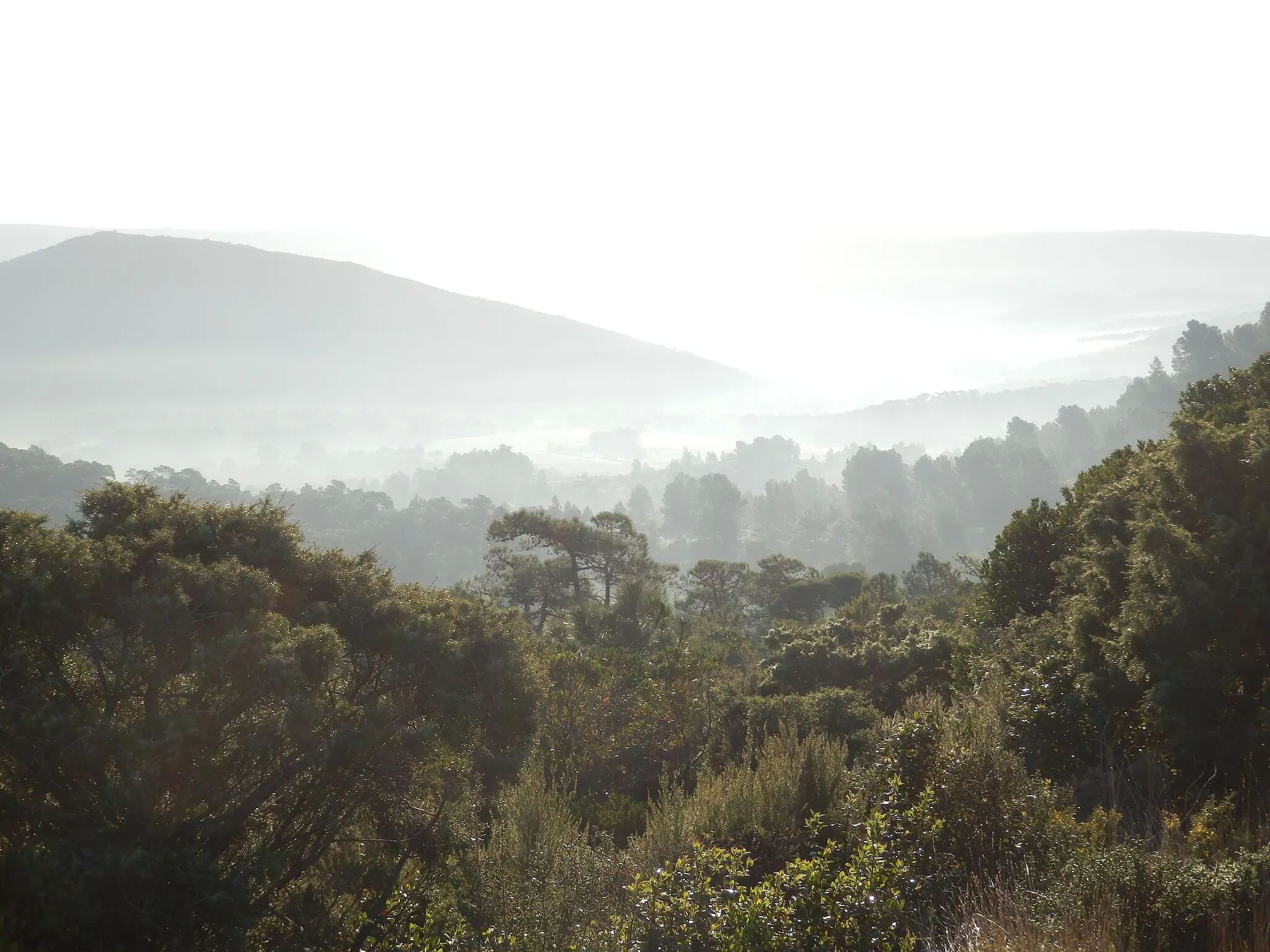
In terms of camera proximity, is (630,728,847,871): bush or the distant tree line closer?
(630,728,847,871): bush

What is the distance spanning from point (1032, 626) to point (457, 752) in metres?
10.7

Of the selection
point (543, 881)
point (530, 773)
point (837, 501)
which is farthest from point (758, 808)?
Answer: point (837, 501)

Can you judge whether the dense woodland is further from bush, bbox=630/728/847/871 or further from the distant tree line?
the distant tree line

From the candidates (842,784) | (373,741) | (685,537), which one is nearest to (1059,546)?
(842,784)

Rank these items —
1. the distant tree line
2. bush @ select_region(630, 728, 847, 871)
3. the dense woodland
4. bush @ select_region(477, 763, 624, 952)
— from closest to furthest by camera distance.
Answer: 1. the dense woodland
2. bush @ select_region(477, 763, 624, 952)
3. bush @ select_region(630, 728, 847, 871)
4. the distant tree line

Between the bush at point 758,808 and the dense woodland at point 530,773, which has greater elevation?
the dense woodland at point 530,773

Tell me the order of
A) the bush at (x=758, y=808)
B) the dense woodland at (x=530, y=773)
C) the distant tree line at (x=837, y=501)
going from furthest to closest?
the distant tree line at (x=837, y=501) → the bush at (x=758, y=808) → the dense woodland at (x=530, y=773)

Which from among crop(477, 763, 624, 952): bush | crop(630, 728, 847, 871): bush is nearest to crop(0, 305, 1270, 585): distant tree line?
crop(630, 728, 847, 871): bush

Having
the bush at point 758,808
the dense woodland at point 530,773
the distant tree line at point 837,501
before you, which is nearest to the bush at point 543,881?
the dense woodland at point 530,773

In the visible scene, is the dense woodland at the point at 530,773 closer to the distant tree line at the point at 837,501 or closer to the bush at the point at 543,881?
the bush at the point at 543,881

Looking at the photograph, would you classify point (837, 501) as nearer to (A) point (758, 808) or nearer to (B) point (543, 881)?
(A) point (758, 808)

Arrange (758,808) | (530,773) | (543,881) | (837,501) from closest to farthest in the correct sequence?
(543,881) < (758,808) < (530,773) < (837,501)

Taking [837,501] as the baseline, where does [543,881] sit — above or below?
above

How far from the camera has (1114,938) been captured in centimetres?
441
